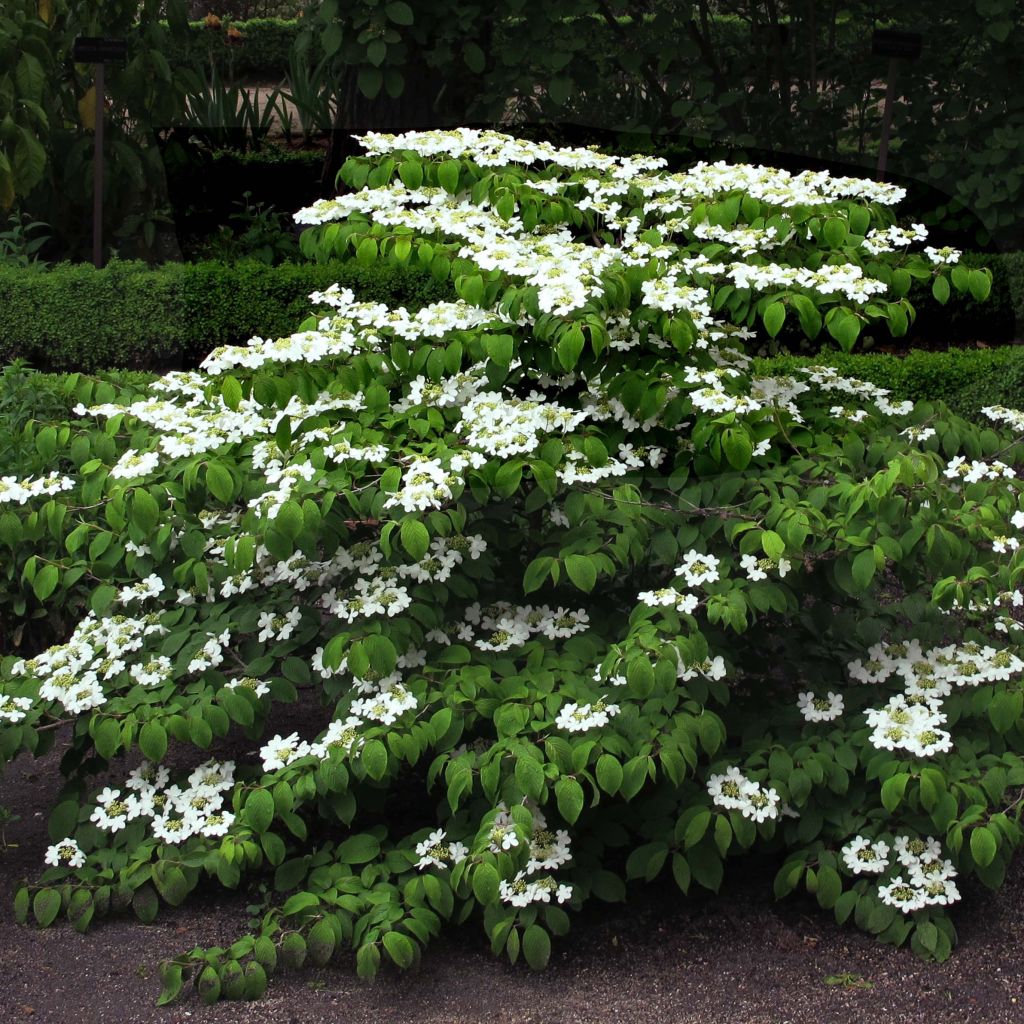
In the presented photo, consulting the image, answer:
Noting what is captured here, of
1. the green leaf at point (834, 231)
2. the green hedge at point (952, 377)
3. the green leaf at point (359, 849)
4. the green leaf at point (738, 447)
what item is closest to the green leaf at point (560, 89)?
the green hedge at point (952, 377)

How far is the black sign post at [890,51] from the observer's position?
18.5ft

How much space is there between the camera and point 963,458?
302cm

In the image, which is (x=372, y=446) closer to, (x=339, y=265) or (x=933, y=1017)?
(x=933, y=1017)

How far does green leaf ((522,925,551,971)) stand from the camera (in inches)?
105

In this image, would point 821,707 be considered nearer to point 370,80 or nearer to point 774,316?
point 774,316

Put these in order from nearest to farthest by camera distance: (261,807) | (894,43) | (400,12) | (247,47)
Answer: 1. (261,807)
2. (894,43)
3. (400,12)
4. (247,47)

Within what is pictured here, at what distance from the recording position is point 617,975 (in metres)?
2.82

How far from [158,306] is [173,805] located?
3822mm

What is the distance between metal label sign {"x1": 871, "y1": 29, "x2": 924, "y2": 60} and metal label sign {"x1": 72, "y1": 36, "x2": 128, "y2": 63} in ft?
11.2

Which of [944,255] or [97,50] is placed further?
[97,50]

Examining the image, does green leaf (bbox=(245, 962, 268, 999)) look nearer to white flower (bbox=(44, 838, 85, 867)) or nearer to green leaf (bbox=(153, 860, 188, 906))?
green leaf (bbox=(153, 860, 188, 906))

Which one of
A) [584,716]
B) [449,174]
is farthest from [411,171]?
[584,716]

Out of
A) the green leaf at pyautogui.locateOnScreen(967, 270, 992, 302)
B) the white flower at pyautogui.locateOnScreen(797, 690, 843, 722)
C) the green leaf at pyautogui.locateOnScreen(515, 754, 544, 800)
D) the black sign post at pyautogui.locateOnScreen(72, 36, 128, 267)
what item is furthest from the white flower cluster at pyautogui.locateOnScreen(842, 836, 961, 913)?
the black sign post at pyautogui.locateOnScreen(72, 36, 128, 267)

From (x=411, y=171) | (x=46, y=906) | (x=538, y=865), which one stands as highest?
(x=411, y=171)
